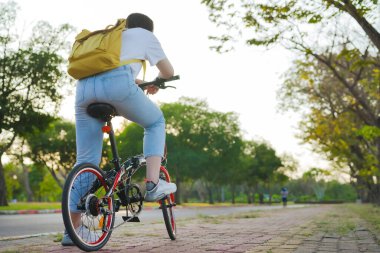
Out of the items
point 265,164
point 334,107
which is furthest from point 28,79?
point 265,164

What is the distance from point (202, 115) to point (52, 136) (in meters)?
17.6

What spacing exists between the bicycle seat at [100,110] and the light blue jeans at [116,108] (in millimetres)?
34

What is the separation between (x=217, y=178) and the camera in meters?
63.8

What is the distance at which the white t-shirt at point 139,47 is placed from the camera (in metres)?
3.66

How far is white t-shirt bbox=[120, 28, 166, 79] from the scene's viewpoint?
3.66 metres

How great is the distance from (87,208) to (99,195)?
255 millimetres

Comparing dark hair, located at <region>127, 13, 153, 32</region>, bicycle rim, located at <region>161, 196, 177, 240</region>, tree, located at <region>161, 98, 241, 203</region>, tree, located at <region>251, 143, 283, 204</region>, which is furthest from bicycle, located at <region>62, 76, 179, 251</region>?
tree, located at <region>251, 143, 283, 204</region>

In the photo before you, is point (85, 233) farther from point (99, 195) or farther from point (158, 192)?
point (158, 192)

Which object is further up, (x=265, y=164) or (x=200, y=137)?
(x=200, y=137)

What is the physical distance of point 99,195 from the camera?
3.69m

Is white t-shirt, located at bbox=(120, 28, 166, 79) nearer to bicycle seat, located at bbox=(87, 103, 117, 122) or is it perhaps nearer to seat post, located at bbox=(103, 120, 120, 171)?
bicycle seat, located at bbox=(87, 103, 117, 122)

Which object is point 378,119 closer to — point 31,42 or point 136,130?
point 31,42

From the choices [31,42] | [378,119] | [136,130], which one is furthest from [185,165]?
[378,119]

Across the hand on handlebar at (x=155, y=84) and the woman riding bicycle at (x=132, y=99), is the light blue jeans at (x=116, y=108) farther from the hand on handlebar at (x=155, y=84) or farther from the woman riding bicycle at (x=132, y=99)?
the hand on handlebar at (x=155, y=84)
